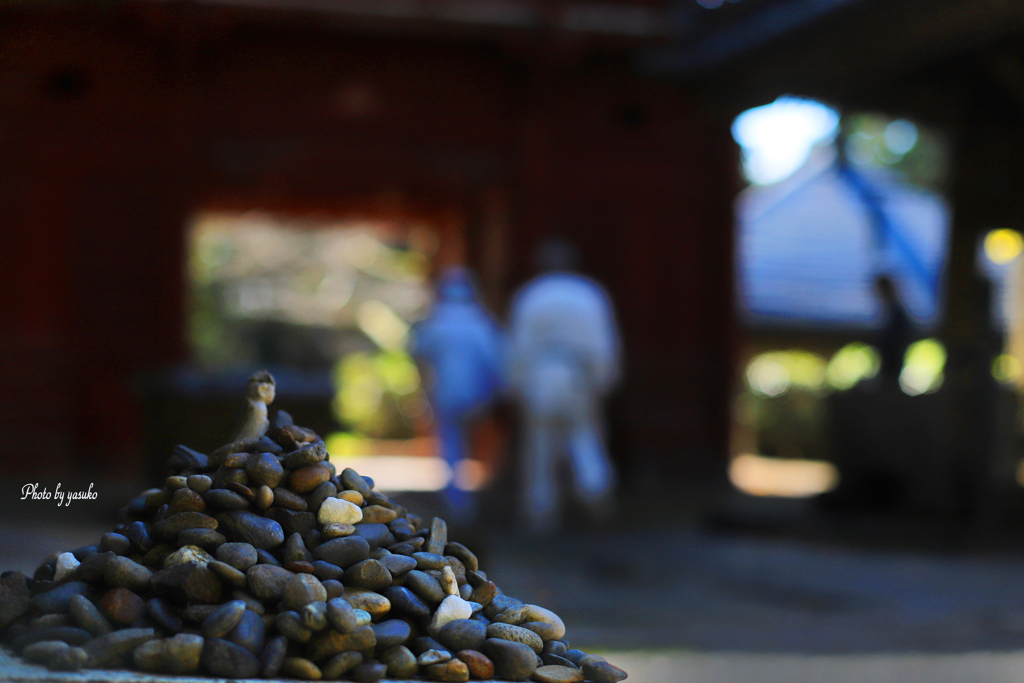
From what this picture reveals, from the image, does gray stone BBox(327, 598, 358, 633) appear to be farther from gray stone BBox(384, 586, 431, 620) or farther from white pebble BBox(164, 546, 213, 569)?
white pebble BBox(164, 546, 213, 569)

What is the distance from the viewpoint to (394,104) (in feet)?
30.8

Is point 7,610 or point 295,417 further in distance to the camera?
point 295,417

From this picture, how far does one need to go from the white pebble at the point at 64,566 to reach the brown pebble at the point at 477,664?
747mm

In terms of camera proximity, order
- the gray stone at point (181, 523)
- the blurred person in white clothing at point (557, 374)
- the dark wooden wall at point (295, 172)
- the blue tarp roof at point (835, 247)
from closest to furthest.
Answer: the gray stone at point (181, 523) → the blurred person in white clothing at point (557, 374) → the dark wooden wall at point (295, 172) → the blue tarp roof at point (835, 247)

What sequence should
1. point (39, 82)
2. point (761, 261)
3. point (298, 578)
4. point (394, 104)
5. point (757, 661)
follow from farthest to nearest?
point (761, 261)
point (394, 104)
point (39, 82)
point (757, 661)
point (298, 578)

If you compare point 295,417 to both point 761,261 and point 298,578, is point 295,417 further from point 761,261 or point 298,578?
point 761,261

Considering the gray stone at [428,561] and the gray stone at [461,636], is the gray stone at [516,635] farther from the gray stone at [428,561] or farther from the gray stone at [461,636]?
the gray stone at [428,561]

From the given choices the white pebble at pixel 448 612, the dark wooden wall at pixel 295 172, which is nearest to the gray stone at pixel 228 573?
the white pebble at pixel 448 612

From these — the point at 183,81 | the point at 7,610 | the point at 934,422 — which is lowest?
the point at 7,610

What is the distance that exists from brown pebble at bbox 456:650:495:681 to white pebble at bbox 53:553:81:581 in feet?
2.45

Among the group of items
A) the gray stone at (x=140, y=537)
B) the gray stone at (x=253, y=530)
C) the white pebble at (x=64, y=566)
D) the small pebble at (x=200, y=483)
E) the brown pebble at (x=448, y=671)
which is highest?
the small pebble at (x=200, y=483)

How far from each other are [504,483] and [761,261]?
935 centimetres

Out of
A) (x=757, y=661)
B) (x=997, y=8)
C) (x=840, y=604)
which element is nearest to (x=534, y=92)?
(x=997, y=8)

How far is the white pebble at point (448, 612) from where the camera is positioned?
184cm
